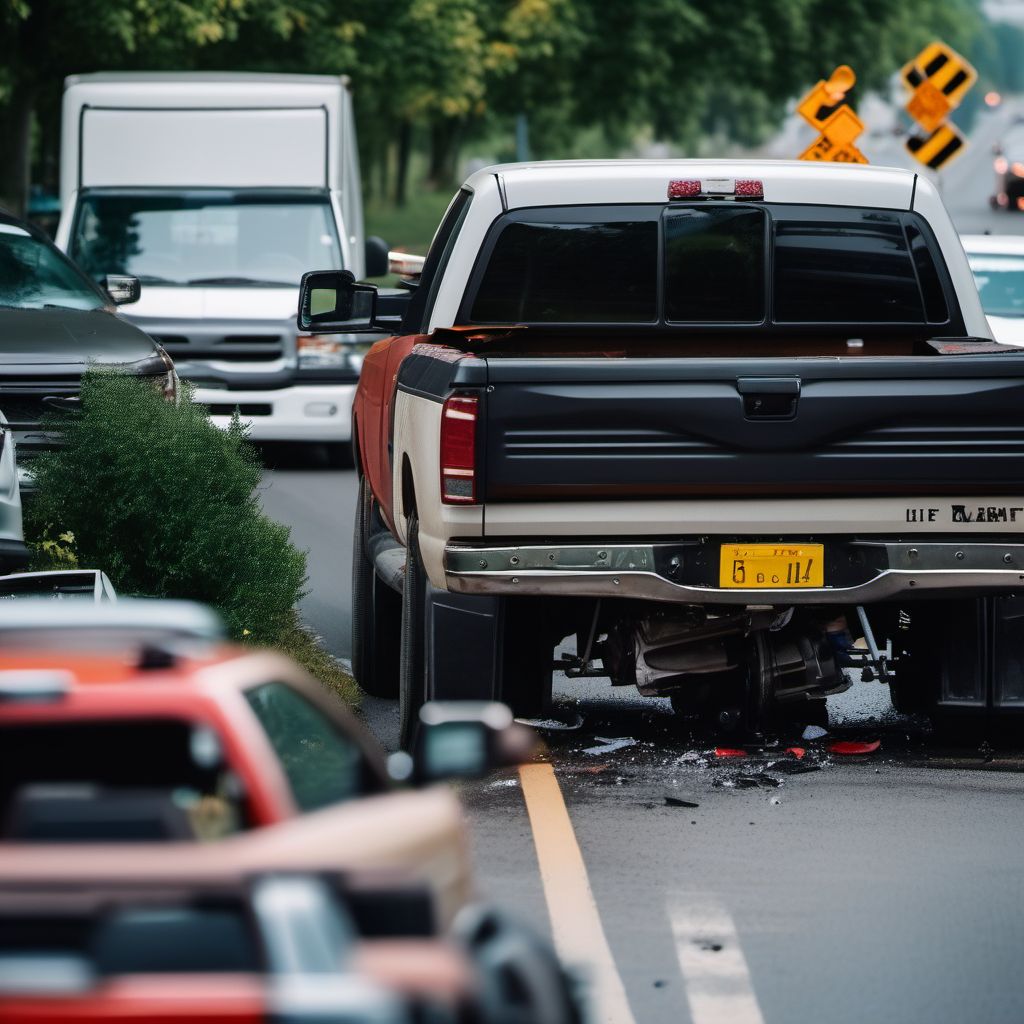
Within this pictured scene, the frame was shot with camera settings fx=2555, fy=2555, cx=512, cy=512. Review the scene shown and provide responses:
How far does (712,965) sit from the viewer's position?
20.9ft

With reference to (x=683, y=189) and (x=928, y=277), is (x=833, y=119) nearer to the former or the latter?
(x=928, y=277)

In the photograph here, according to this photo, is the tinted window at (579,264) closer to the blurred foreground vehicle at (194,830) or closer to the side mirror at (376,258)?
the blurred foreground vehicle at (194,830)

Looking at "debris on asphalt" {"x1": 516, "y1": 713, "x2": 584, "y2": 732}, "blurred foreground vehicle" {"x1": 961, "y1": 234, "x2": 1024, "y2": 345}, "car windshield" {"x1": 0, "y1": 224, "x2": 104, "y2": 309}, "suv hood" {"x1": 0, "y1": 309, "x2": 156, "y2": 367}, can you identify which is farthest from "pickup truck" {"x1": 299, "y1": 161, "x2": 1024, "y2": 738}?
"blurred foreground vehicle" {"x1": 961, "y1": 234, "x2": 1024, "y2": 345}

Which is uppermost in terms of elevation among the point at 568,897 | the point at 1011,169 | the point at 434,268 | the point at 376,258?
the point at 434,268

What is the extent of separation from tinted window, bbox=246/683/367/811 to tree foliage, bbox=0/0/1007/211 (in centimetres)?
1928

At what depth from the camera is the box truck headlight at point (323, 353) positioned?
19.8 meters

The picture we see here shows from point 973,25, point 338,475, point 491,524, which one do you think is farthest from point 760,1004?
point 973,25

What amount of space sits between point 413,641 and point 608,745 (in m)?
0.92

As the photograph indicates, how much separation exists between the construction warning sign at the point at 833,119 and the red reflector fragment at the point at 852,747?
1484cm

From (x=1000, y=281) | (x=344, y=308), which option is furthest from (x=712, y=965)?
(x=1000, y=281)

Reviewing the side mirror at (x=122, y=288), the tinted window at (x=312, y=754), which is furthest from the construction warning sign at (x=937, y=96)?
the tinted window at (x=312, y=754)

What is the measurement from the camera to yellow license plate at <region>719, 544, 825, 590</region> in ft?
28.2

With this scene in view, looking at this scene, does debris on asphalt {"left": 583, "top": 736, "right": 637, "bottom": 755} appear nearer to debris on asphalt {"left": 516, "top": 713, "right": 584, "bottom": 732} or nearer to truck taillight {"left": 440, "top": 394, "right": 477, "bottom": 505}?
debris on asphalt {"left": 516, "top": 713, "right": 584, "bottom": 732}

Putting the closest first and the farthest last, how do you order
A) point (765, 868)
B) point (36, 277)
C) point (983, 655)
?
point (765, 868)
point (983, 655)
point (36, 277)
